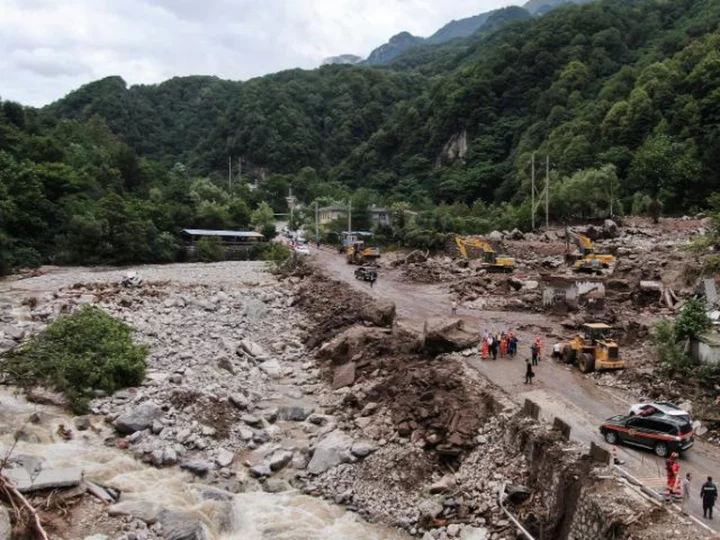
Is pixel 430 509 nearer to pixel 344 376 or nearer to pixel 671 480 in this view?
pixel 671 480

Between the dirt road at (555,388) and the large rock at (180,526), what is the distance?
8874 mm

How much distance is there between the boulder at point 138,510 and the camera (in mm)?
13281

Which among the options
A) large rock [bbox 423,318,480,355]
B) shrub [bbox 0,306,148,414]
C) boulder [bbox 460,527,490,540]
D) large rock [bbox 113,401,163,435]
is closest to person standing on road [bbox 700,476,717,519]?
boulder [bbox 460,527,490,540]

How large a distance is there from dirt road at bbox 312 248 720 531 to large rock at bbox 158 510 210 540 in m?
8.87

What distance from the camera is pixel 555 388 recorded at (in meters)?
18.4

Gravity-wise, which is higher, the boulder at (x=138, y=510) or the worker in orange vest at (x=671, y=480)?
the worker in orange vest at (x=671, y=480)

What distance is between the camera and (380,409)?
18844mm

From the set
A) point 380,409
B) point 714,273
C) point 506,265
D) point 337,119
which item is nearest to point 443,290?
point 506,265

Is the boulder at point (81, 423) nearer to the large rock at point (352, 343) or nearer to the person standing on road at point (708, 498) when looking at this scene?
the large rock at point (352, 343)

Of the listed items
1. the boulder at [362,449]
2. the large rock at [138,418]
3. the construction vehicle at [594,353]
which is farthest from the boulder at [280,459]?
the construction vehicle at [594,353]

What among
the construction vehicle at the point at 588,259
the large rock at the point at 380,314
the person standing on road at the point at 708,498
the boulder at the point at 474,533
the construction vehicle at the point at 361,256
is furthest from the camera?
the construction vehicle at the point at 361,256

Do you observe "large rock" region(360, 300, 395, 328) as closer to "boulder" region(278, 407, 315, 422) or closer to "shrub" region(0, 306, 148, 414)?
"boulder" region(278, 407, 315, 422)

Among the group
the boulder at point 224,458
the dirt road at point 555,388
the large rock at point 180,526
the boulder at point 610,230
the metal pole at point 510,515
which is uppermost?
the boulder at point 610,230

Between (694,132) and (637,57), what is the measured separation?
36913mm
